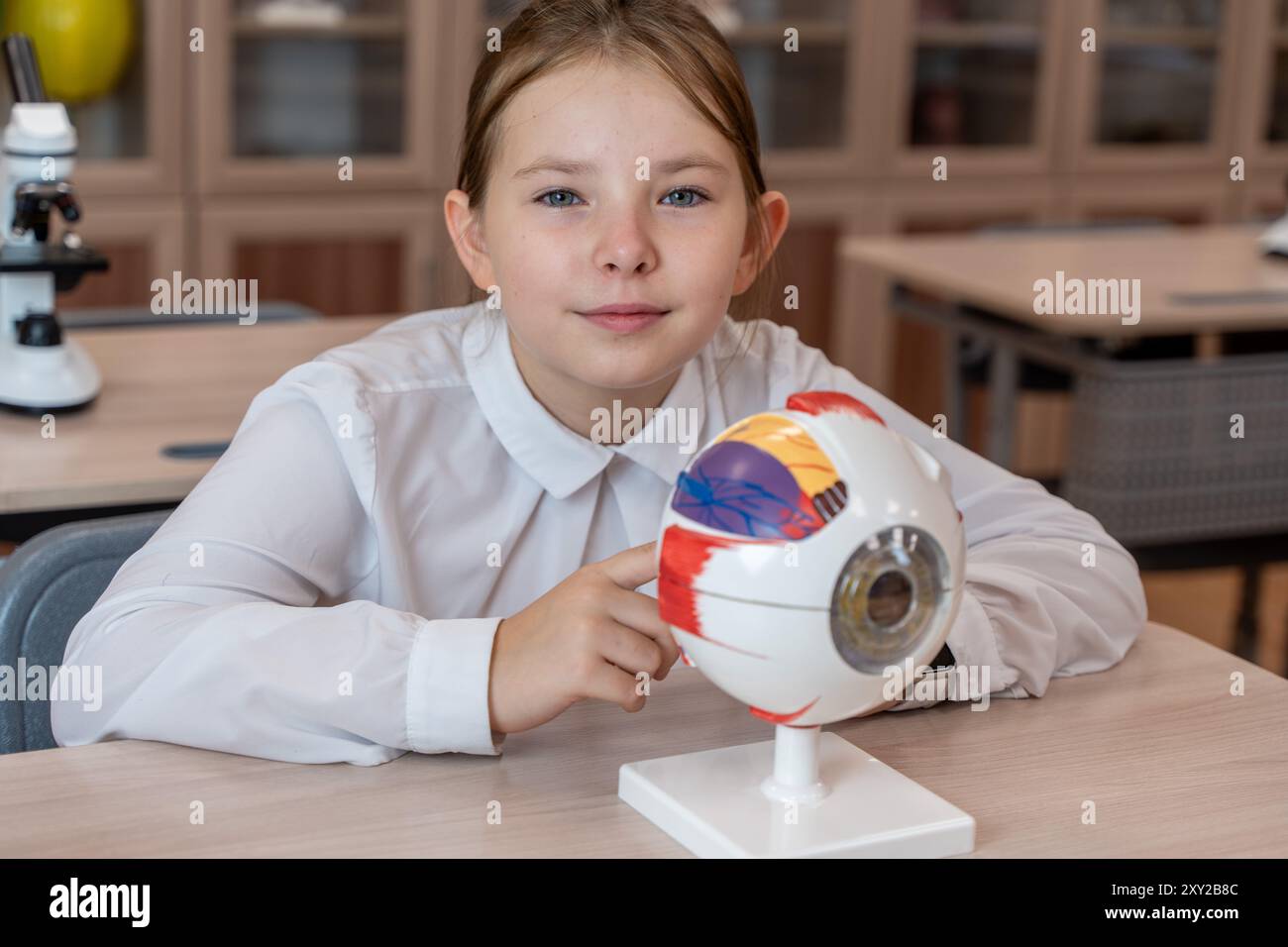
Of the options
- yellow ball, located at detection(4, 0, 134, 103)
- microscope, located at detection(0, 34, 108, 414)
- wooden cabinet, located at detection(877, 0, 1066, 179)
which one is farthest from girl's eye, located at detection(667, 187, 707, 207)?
wooden cabinet, located at detection(877, 0, 1066, 179)

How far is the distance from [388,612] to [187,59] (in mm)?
2764

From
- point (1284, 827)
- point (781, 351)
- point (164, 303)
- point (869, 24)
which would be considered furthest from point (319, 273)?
point (1284, 827)

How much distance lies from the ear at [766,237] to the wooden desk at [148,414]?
0.68 meters

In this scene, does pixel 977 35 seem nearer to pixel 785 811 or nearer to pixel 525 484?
pixel 525 484

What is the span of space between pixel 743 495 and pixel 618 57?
0.46 meters

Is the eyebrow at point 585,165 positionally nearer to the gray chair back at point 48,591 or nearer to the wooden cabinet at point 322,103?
the gray chair back at point 48,591

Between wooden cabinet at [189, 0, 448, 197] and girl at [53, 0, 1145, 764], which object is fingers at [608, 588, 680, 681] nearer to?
girl at [53, 0, 1145, 764]

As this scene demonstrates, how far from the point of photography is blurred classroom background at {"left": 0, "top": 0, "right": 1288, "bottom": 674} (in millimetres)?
3350

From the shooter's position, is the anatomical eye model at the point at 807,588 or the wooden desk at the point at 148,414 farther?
the wooden desk at the point at 148,414

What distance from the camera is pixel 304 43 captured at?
370cm

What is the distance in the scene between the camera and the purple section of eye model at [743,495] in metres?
0.76

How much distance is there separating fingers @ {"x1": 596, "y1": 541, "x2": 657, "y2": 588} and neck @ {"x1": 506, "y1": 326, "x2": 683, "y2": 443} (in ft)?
1.08

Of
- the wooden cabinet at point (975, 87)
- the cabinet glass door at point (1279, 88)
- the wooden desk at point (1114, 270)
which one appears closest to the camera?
the wooden desk at point (1114, 270)

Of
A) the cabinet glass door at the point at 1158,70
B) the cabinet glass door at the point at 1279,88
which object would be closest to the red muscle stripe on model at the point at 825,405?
the cabinet glass door at the point at 1158,70
